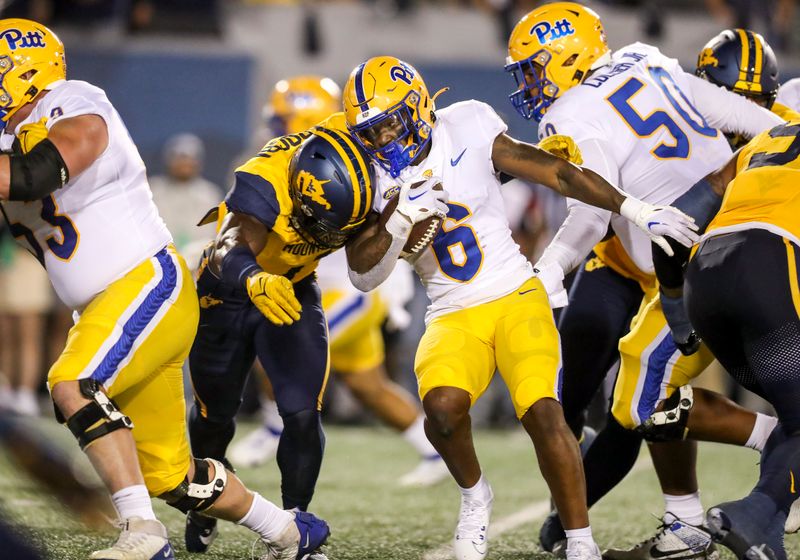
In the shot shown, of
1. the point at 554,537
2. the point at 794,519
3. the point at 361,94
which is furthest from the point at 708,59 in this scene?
the point at 554,537

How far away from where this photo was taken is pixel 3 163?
3.35 m

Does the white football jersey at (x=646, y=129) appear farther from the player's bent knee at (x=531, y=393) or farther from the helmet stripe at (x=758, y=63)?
the player's bent knee at (x=531, y=393)

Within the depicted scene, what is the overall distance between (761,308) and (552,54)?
1631mm

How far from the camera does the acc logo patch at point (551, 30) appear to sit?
4.50 m

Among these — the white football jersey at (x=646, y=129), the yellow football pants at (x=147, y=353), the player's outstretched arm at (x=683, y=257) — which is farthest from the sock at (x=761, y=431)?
the yellow football pants at (x=147, y=353)

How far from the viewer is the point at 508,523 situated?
202 inches

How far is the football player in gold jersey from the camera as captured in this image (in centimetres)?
315

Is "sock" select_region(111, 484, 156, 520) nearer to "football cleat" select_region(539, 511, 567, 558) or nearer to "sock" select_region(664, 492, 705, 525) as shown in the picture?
"football cleat" select_region(539, 511, 567, 558)

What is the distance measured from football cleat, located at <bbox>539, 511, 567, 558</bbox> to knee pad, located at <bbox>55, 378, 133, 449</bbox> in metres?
1.71

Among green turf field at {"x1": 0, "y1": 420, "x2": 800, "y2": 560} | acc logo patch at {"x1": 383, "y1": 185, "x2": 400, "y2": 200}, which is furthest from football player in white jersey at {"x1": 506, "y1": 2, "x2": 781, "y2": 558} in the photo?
acc logo patch at {"x1": 383, "y1": 185, "x2": 400, "y2": 200}

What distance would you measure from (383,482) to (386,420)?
0.35 m

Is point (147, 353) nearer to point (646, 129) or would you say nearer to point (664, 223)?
point (664, 223)

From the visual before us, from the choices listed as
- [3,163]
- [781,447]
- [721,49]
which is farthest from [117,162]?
[721,49]

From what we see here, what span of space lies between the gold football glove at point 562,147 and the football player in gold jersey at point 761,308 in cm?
65
